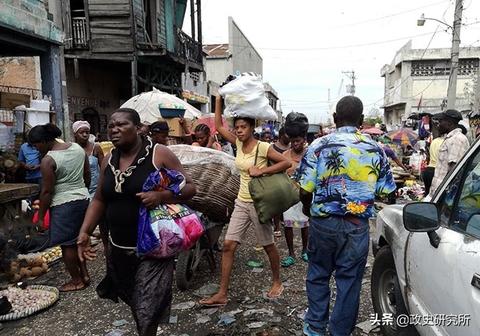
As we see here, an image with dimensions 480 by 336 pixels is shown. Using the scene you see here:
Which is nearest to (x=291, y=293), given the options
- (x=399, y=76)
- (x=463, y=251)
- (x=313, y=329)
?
(x=313, y=329)

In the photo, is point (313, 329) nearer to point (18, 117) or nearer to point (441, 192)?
point (441, 192)

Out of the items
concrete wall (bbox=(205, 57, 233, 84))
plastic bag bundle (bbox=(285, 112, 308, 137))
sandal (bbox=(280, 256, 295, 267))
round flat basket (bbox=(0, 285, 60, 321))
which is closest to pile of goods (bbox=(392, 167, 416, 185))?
plastic bag bundle (bbox=(285, 112, 308, 137))

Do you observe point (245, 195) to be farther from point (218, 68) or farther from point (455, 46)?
point (218, 68)

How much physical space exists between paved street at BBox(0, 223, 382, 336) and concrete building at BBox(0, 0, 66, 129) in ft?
15.2

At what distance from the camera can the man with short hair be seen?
5.24m

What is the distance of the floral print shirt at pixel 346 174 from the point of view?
266 cm

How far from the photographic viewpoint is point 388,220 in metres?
3.14

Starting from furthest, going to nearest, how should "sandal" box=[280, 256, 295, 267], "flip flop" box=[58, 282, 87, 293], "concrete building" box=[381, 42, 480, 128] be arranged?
"concrete building" box=[381, 42, 480, 128] → "sandal" box=[280, 256, 295, 267] → "flip flop" box=[58, 282, 87, 293]

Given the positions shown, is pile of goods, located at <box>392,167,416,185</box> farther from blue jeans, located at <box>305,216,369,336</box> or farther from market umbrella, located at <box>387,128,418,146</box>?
blue jeans, located at <box>305,216,369,336</box>

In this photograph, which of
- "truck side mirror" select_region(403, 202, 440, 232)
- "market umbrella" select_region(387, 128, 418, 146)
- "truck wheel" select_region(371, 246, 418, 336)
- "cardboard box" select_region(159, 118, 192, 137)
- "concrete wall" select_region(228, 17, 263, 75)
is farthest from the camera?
"concrete wall" select_region(228, 17, 263, 75)

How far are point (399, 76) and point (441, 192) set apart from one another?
132ft

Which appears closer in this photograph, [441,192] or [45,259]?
[441,192]

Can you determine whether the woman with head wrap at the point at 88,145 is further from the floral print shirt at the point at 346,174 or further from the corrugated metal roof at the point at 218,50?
the corrugated metal roof at the point at 218,50

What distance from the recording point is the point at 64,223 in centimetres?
418
